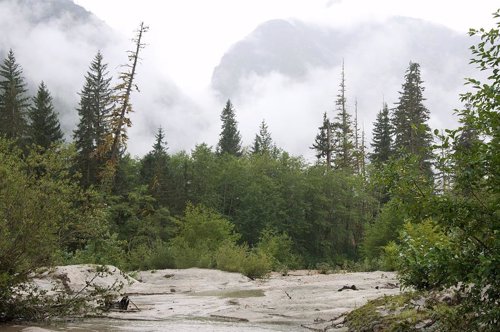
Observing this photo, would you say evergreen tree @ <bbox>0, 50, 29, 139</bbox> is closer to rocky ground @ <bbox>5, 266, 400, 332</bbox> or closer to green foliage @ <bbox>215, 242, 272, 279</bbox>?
green foliage @ <bbox>215, 242, 272, 279</bbox>

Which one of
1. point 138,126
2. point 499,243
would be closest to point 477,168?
point 499,243

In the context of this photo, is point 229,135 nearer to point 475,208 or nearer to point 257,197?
point 257,197

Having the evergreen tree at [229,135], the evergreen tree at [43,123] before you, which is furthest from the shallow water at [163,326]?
the evergreen tree at [229,135]

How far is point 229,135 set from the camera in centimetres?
7969

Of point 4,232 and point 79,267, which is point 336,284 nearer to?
point 79,267

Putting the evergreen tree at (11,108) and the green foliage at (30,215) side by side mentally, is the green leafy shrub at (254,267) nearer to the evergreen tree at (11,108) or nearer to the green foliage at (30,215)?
the green foliage at (30,215)

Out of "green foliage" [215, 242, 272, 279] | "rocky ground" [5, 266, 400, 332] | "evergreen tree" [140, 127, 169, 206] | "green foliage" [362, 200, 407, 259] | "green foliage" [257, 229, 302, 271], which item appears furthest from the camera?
"evergreen tree" [140, 127, 169, 206]

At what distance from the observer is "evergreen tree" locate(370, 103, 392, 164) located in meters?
58.6

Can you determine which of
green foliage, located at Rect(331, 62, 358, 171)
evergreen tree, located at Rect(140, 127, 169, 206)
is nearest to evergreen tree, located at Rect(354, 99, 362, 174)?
green foliage, located at Rect(331, 62, 358, 171)

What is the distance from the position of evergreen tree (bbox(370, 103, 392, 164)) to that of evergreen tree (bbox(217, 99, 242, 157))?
2261 cm

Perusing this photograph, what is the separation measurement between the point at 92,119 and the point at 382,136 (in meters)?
34.3

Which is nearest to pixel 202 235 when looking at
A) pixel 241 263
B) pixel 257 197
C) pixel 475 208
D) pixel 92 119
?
pixel 241 263

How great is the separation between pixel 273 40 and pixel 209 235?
13834 cm

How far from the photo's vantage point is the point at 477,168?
503cm
